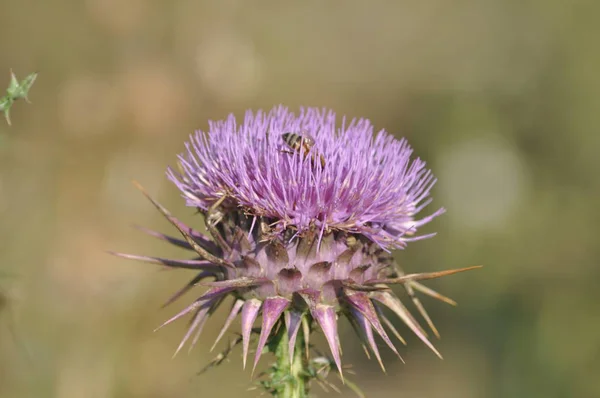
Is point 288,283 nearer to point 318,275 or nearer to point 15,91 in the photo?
point 318,275

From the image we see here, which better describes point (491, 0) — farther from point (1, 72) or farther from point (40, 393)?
point (40, 393)

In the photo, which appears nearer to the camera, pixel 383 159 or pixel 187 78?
pixel 383 159

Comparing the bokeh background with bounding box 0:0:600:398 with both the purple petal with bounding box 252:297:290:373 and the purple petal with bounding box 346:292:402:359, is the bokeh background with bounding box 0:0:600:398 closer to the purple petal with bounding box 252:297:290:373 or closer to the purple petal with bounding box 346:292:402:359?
the purple petal with bounding box 252:297:290:373

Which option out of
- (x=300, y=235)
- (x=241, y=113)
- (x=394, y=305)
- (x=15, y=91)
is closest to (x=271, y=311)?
(x=300, y=235)

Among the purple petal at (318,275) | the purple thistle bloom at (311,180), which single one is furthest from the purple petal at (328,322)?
the purple thistle bloom at (311,180)

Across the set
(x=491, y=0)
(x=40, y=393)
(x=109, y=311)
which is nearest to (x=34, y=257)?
(x=109, y=311)
